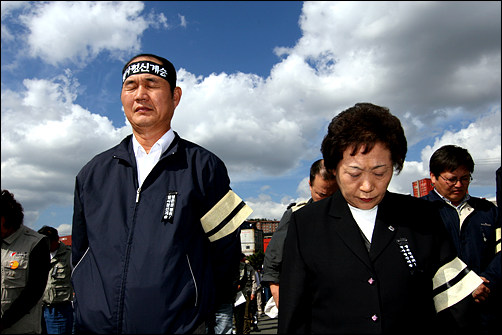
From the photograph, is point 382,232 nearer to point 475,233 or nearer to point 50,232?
point 475,233

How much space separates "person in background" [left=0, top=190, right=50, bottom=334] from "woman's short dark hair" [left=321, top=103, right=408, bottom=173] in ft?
10.3

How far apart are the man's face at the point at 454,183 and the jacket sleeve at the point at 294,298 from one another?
256 cm

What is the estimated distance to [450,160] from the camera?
3.97 meters

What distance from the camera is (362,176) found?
216 centimetres

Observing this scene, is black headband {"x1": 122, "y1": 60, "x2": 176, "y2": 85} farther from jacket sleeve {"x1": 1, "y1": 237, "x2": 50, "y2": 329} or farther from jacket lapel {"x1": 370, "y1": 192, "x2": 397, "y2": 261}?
jacket sleeve {"x1": 1, "y1": 237, "x2": 50, "y2": 329}

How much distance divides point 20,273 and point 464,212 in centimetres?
448

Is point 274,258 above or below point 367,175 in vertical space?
below

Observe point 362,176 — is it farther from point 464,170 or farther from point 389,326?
point 464,170

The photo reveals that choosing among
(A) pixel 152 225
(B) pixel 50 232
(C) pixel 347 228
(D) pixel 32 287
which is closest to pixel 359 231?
(C) pixel 347 228

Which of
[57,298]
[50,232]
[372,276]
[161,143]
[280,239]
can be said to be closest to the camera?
[372,276]

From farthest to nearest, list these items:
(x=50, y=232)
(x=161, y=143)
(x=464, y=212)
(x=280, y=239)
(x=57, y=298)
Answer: (x=50, y=232) → (x=57, y=298) → (x=464, y=212) → (x=280, y=239) → (x=161, y=143)

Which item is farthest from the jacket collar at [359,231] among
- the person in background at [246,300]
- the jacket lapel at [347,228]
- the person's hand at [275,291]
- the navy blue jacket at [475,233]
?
the person in background at [246,300]

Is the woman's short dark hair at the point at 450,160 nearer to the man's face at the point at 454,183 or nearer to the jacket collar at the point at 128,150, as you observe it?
the man's face at the point at 454,183

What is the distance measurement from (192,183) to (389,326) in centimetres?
126
